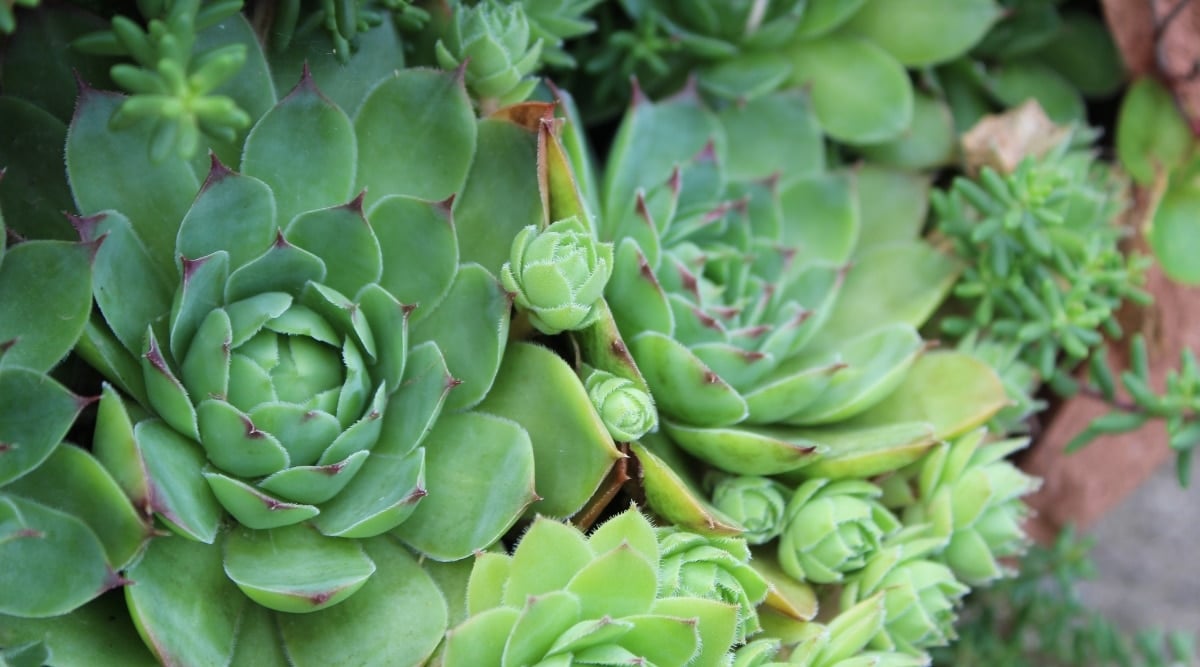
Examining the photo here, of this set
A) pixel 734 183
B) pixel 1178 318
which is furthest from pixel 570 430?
pixel 1178 318

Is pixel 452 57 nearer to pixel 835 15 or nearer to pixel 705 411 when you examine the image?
pixel 705 411

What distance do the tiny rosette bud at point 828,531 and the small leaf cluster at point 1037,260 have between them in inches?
14.8

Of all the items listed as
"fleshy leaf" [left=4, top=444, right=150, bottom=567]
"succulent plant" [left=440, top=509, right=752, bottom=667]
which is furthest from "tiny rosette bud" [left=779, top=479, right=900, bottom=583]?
"fleshy leaf" [left=4, top=444, right=150, bottom=567]

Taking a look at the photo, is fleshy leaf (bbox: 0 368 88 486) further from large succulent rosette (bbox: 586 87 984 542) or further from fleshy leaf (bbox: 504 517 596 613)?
large succulent rosette (bbox: 586 87 984 542)

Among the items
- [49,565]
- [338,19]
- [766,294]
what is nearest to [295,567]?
[49,565]

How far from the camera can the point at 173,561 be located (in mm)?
952

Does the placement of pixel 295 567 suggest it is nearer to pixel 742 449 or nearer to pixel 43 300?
pixel 43 300

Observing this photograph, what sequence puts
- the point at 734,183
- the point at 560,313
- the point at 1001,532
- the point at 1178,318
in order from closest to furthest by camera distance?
the point at 560,313 < the point at 1001,532 < the point at 734,183 < the point at 1178,318

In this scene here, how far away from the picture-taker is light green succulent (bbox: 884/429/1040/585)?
4.06 ft

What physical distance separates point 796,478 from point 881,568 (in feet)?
0.45

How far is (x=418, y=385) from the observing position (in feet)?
3.40

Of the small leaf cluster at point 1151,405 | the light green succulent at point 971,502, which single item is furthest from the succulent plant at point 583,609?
the small leaf cluster at point 1151,405

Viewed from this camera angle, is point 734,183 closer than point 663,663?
No

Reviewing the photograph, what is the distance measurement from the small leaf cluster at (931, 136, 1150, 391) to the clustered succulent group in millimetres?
45
